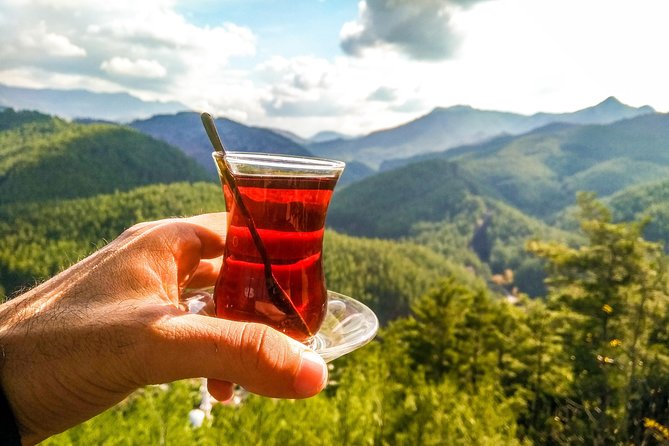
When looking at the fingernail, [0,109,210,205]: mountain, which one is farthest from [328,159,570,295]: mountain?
the fingernail

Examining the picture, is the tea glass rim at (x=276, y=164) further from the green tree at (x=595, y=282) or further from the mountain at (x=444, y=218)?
the mountain at (x=444, y=218)

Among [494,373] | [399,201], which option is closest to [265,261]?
[494,373]

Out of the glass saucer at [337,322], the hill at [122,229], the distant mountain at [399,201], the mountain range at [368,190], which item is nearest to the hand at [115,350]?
the glass saucer at [337,322]

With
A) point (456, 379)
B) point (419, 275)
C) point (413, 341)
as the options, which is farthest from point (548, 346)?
point (419, 275)

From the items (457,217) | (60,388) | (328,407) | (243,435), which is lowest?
(457,217)

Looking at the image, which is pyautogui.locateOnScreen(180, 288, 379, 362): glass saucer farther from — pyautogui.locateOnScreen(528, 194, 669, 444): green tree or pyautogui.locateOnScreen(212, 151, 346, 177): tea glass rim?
pyautogui.locateOnScreen(528, 194, 669, 444): green tree

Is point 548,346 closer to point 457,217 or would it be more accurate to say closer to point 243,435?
point 243,435

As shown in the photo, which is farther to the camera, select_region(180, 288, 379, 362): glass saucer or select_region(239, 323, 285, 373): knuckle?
select_region(180, 288, 379, 362): glass saucer

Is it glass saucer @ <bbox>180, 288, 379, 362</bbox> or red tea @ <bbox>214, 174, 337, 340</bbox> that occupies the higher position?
red tea @ <bbox>214, 174, 337, 340</bbox>
